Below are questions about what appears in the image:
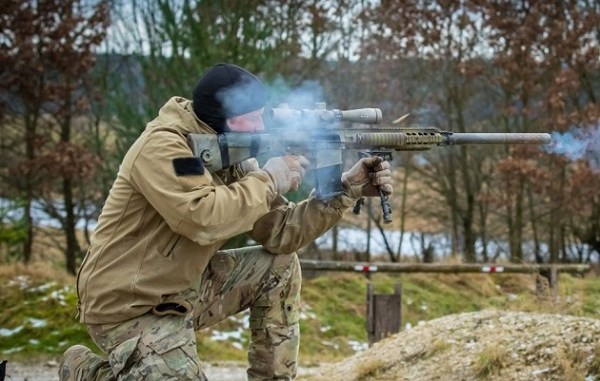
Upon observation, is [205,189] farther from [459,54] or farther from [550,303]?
[459,54]

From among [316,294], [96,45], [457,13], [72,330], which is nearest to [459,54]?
[457,13]

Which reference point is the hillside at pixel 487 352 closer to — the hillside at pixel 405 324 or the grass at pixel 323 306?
the hillside at pixel 405 324

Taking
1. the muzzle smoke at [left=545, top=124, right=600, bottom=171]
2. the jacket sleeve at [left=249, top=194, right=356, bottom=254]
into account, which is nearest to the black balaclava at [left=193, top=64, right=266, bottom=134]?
the jacket sleeve at [left=249, top=194, right=356, bottom=254]

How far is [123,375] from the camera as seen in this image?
355 cm

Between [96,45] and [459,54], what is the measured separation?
7758 mm

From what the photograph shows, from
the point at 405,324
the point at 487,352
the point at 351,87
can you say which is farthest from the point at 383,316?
the point at 351,87

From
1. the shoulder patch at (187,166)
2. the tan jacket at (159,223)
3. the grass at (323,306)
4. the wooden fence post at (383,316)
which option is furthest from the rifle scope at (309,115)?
the wooden fence post at (383,316)

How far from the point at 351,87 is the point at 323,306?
18.7ft

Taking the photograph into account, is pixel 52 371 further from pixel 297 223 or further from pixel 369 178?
pixel 369 178

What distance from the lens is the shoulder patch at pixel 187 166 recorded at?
11.1 feet

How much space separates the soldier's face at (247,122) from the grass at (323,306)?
2.48 meters

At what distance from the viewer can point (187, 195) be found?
3.36m

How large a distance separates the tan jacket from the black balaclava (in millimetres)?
64

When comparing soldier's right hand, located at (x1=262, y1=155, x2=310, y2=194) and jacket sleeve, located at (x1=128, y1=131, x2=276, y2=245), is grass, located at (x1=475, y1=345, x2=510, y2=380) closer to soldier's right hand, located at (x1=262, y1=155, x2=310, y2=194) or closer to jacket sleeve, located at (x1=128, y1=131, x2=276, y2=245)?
soldier's right hand, located at (x1=262, y1=155, x2=310, y2=194)
